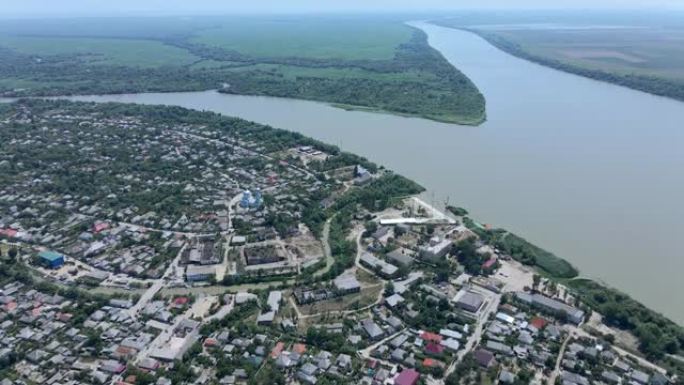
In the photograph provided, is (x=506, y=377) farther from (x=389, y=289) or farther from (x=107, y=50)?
(x=107, y=50)

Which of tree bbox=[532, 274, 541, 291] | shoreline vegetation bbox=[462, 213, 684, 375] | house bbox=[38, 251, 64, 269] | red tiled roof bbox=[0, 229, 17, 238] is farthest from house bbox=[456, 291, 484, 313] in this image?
red tiled roof bbox=[0, 229, 17, 238]

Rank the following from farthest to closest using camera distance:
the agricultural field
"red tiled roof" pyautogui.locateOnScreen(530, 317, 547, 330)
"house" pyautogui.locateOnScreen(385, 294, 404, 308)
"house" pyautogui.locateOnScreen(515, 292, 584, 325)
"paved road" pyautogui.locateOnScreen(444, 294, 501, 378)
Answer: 1. the agricultural field
2. "house" pyautogui.locateOnScreen(385, 294, 404, 308)
3. "house" pyautogui.locateOnScreen(515, 292, 584, 325)
4. "red tiled roof" pyautogui.locateOnScreen(530, 317, 547, 330)
5. "paved road" pyautogui.locateOnScreen(444, 294, 501, 378)

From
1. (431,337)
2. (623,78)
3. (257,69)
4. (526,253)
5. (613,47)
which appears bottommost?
(431,337)

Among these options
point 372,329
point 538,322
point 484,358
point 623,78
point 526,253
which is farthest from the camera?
point 623,78

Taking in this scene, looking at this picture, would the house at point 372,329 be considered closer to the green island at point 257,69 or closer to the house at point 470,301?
the house at point 470,301

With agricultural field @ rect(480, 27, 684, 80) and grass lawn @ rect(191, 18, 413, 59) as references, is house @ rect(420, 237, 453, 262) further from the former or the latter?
grass lawn @ rect(191, 18, 413, 59)

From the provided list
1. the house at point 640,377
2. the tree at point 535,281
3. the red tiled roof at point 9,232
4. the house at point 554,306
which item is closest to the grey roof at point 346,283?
the house at point 554,306

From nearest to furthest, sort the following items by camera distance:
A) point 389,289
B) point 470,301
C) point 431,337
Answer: point 431,337 → point 470,301 → point 389,289

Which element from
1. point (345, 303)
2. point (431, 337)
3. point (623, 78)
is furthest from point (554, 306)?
point (623, 78)
